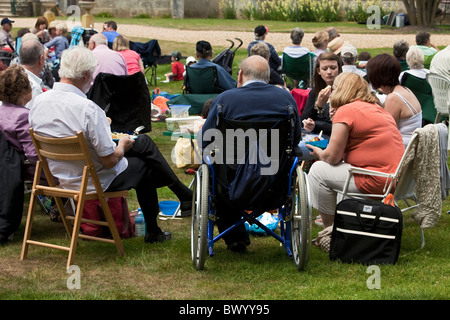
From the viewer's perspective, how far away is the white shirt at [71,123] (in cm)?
498

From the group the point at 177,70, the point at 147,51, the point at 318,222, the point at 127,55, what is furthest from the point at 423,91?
the point at 147,51

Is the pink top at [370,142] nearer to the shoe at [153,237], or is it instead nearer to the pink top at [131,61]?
the shoe at [153,237]

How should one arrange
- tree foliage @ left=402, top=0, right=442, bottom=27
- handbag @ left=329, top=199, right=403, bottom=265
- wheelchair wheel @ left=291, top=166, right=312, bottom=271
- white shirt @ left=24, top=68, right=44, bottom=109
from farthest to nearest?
tree foliage @ left=402, top=0, right=442, bottom=27 < white shirt @ left=24, top=68, right=44, bottom=109 < handbag @ left=329, top=199, right=403, bottom=265 < wheelchair wheel @ left=291, top=166, right=312, bottom=271

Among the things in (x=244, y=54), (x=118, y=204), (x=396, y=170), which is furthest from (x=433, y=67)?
(x=244, y=54)

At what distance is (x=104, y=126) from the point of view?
16.5 feet

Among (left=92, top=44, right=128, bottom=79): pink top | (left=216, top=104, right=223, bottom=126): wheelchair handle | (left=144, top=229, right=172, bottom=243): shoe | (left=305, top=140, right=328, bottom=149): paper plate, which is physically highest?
(left=216, top=104, right=223, bottom=126): wheelchair handle

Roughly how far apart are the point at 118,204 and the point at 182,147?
234 centimetres

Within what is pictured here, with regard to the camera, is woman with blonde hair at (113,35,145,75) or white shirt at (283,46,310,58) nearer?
woman with blonde hair at (113,35,145,75)

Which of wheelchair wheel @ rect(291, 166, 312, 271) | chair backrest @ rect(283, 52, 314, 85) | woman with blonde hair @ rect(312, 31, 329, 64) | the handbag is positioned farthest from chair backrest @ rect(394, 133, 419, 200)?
chair backrest @ rect(283, 52, 314, 85)

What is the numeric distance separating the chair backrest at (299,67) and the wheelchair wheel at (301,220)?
8283 mm

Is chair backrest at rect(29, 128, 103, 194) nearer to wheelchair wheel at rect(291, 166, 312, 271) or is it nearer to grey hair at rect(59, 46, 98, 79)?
grey hair at rect(59, 46, 98, 79)

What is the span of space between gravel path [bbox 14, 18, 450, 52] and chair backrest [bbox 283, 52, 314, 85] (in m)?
6.78

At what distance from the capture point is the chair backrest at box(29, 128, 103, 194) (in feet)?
15.9

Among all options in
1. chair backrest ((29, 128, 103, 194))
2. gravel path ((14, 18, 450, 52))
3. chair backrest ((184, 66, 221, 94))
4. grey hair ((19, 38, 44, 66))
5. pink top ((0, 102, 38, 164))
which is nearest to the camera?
chair backrest ((29, 128, 103, 194))
